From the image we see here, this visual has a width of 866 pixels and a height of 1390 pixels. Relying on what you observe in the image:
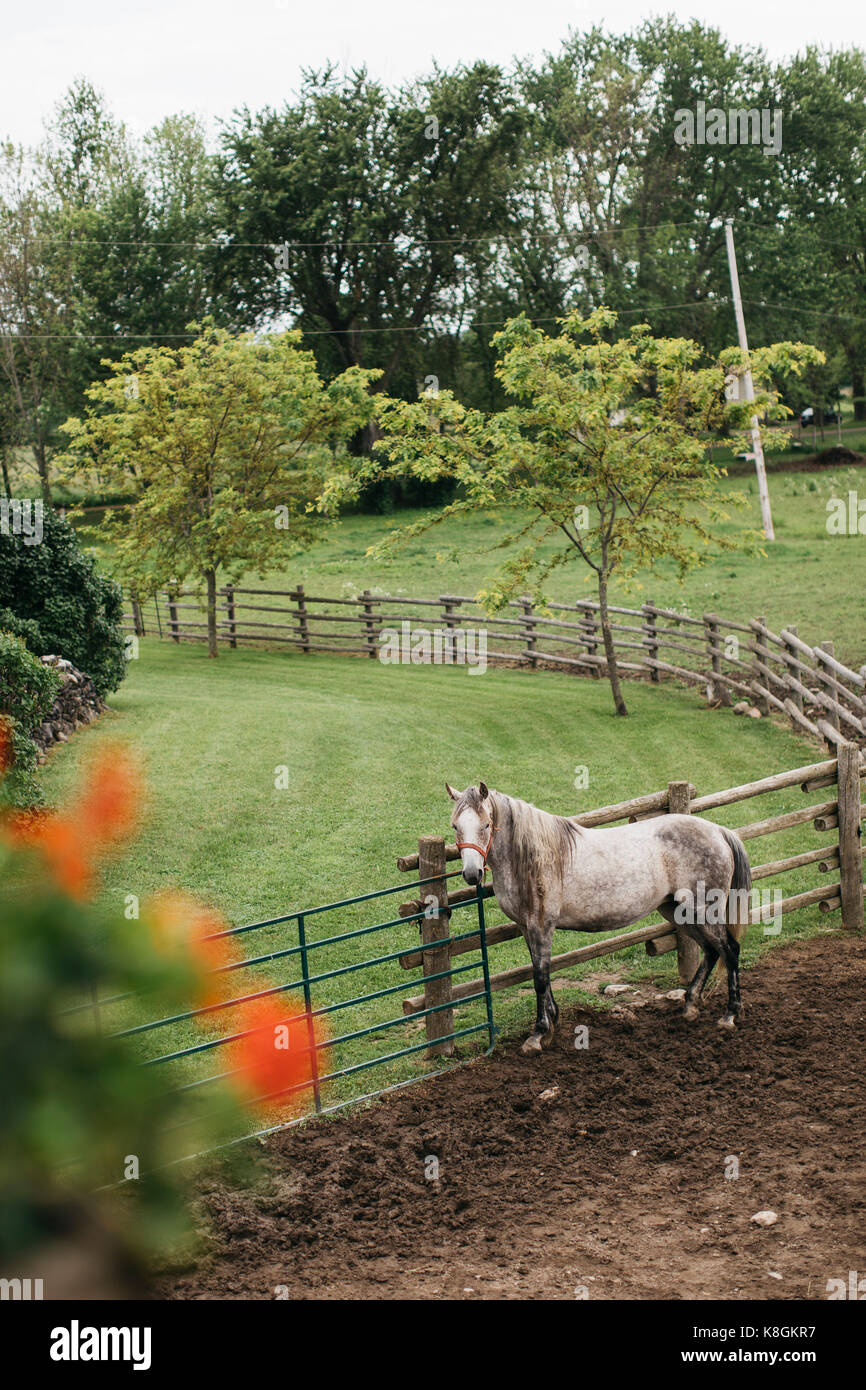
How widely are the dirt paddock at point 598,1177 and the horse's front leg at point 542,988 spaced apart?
0.38ft

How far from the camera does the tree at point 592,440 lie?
619 inches

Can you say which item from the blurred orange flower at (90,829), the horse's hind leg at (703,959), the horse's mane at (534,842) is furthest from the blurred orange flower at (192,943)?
the horse's hind leg at (703,959)

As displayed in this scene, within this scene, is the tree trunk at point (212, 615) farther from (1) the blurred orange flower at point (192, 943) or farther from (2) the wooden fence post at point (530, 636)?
(1) the blurred orange flower at point (192, 943)

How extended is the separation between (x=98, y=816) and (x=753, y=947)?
838cm

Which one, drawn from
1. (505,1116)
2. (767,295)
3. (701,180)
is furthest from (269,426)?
(701,180)

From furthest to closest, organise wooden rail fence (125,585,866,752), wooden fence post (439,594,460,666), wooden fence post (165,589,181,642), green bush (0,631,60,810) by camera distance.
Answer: wooden fence post (165,589,181,642)
wooden fence post (439,594,460,666)
wooden rail fence (125,585,866,752)
green bush (0,631,60,810)

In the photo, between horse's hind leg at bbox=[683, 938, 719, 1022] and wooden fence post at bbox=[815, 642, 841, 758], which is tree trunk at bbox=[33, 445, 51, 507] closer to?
wooden fence post at bbox=[815, 642, 841, 758]

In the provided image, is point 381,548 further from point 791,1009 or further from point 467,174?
point 467,174

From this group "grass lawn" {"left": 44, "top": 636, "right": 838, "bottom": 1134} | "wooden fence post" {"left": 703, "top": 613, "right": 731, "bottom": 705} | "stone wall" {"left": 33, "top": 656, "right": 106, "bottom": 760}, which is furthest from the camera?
"wooden fence post" {"left": 703, "top": 613, "right": 731, "bottom": 705}

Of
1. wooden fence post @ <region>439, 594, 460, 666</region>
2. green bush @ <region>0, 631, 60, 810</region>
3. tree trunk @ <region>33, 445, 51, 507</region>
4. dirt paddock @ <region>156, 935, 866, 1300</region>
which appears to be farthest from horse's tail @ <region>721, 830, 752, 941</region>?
tree trunk @ <region>33, 445, 51, 507</region>

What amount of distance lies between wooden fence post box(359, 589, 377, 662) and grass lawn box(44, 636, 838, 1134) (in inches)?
99.8

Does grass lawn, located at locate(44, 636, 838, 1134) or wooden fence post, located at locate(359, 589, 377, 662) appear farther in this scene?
wooden fence post, located at locate(359, 589, 377, 662)

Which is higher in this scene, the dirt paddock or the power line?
the power line

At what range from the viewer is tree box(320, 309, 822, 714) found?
1573 centimetres
